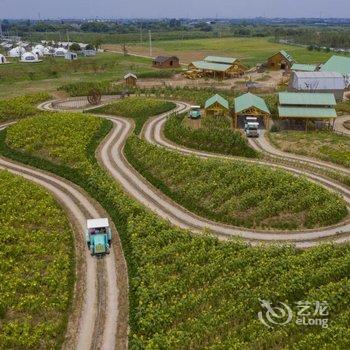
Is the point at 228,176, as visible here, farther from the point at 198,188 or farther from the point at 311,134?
the point at 311,134

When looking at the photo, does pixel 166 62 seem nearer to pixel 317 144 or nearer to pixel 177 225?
pixel 317 144

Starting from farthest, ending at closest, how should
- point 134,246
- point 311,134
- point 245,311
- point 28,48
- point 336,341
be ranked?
1. point 28,48
2. point 311,134
3. point 134,246
4. point 245,311
5. point 336,341

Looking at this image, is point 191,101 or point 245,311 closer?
point 245,311

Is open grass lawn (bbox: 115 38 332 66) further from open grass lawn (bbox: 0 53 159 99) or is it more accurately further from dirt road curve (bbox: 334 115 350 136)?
dirt road curve (bbox: 334 115 350 136)

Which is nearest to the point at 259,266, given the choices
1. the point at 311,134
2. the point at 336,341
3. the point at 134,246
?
the point at 336,341

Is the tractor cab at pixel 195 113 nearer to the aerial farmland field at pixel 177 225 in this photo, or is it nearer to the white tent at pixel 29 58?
the aerial farmland field at pixel 177 225

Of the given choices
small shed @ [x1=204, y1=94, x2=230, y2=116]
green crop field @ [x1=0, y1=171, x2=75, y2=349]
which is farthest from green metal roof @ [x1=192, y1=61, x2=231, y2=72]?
green crop field @ [x1=0, y1=171, x2=75, y2=349]

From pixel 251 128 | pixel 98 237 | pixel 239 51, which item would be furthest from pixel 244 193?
pixel 239 51
